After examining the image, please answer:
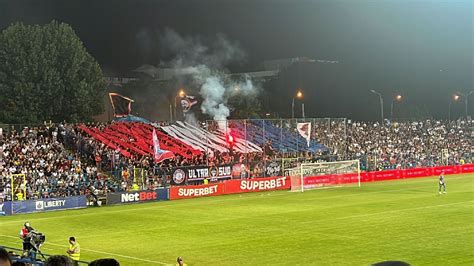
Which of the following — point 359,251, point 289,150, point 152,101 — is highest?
point 152,101

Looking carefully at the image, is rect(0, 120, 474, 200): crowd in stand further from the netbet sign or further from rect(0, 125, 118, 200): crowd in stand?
the netbet sign

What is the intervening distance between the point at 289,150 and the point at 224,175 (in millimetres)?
10062

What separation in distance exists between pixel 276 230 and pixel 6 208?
811 inches

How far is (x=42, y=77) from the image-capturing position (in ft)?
231

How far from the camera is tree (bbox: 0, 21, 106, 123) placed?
69.4 m

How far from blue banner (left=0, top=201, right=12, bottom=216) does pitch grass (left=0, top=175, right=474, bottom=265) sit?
4.96 ft

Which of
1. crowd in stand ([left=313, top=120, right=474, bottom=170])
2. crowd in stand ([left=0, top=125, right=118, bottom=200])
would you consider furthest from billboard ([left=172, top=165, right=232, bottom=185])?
crowd in stand ([left=313, top=120, right=474, bottom=170])

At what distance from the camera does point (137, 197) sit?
49.8m

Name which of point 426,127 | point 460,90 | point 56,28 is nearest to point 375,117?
point 460,90

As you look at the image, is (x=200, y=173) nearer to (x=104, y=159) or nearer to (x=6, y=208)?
(x=104, y=159)

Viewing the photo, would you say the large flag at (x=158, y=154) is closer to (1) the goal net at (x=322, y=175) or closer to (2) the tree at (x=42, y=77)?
(1) the goal net at (x=322, y=175)

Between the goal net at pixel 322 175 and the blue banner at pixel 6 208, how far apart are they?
2437cm

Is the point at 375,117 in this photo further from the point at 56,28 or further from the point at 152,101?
the point at 56,28

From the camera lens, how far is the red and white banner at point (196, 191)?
5266 cm
